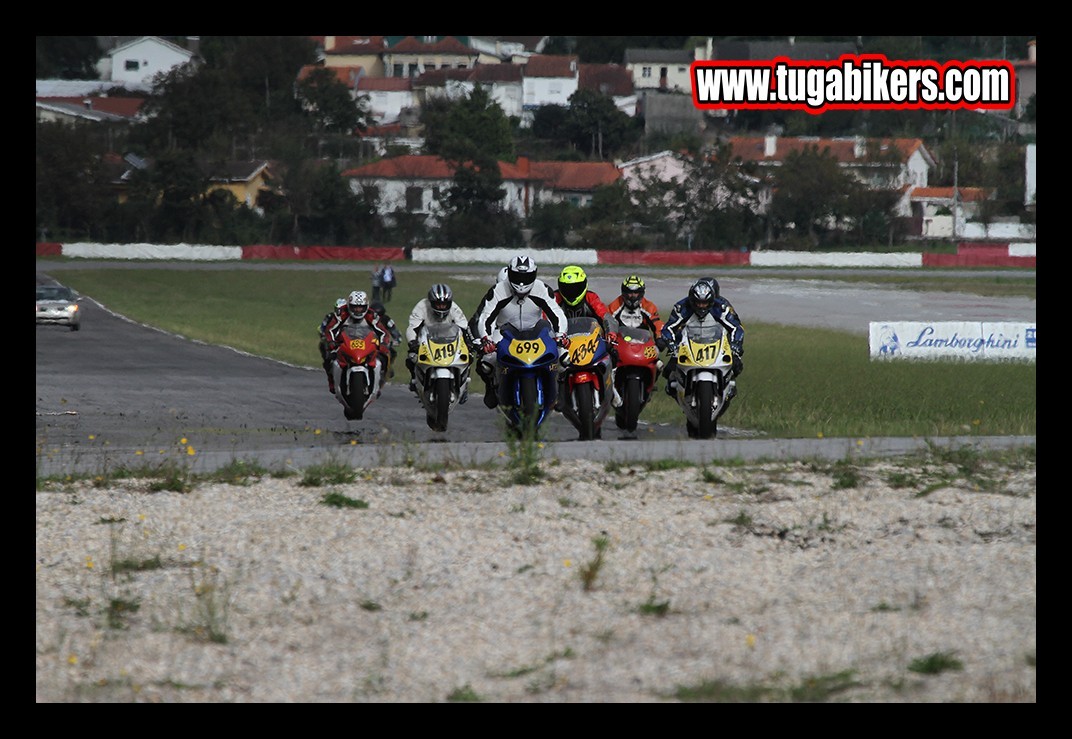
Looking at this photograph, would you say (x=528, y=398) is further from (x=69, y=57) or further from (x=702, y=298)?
(x=69, y=57)

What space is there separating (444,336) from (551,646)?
358 inches

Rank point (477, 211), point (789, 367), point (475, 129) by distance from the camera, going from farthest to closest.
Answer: point (475, 129) < point (477, 211) < point (789, 367)

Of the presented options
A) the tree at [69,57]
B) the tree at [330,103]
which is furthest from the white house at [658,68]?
the tree at [69,57]

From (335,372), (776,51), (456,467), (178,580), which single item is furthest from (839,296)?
(776,51)

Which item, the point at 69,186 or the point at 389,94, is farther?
the point at 389,94

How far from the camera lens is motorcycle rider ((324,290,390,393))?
18.4 metres

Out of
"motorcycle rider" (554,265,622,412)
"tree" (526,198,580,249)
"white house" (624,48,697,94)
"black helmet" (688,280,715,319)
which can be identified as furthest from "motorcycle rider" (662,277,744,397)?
"white house" (624,48,697,94)

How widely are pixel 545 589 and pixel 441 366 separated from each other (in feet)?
25.9

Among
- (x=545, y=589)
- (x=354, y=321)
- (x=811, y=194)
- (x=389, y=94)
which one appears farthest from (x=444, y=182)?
(x=545, y=589)

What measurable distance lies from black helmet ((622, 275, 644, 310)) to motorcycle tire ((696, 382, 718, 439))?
1241mm

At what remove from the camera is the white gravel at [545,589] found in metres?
7.68

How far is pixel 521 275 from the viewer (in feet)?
52.5

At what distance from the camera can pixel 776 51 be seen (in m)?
146

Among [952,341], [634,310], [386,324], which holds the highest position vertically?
[634,310]
